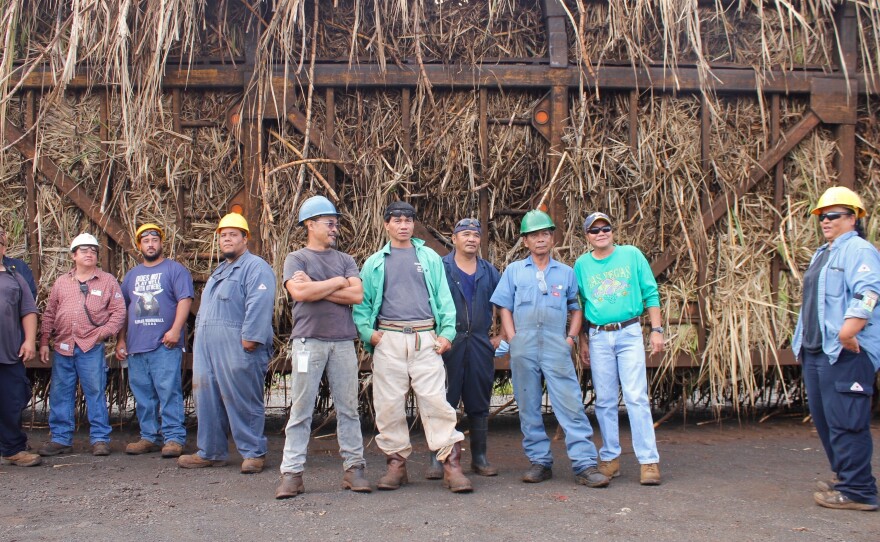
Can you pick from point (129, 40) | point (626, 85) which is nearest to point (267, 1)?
point (129, 40)

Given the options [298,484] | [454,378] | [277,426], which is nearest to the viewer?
[298,484]

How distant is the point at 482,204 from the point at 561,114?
996mm

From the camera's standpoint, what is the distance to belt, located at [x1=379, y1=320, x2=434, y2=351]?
507 centimetres

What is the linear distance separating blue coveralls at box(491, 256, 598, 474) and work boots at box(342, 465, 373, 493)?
1.09 m

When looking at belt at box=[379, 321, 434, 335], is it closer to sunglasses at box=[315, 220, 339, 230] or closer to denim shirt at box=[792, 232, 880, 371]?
sunglasses at box=[315, 220, 339, 230]

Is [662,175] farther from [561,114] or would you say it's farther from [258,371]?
[258,371]

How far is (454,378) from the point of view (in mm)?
5395

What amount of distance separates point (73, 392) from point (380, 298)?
283 cm

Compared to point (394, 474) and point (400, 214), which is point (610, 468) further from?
point (400, 214)

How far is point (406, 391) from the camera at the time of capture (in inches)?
199

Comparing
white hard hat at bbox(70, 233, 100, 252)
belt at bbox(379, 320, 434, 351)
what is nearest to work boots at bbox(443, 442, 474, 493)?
belt at bbox(379, 320, 434, 351)

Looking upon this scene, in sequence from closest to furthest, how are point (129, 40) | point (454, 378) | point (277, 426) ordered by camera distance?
point (454, 378) < point (129, 40) < point (277, 426)

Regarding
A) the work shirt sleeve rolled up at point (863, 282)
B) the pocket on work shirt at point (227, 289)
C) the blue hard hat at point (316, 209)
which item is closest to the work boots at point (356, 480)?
the pocket on work shirt at point (227, 289)

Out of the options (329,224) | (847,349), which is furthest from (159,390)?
(847,349)
